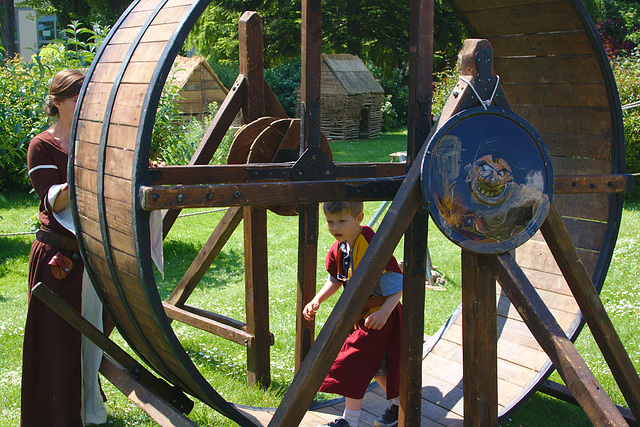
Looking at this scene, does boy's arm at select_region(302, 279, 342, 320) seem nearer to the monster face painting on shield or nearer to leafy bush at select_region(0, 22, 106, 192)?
the monster face painting on shield

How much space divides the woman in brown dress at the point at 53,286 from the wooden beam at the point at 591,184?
7.89ft

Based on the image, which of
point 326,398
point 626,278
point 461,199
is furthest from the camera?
point 626,278

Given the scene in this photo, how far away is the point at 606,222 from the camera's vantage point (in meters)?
3.60

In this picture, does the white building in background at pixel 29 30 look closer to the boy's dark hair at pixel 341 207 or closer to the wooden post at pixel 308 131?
the wooden post at pixel 308 131

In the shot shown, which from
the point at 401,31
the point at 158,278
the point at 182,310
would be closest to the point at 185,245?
the point at 158,278

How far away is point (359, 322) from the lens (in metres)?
3.28

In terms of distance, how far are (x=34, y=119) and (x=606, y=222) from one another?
781cm

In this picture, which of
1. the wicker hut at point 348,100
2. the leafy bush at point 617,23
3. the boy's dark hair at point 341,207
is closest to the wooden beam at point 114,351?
the boy's dark hair at point 341,207

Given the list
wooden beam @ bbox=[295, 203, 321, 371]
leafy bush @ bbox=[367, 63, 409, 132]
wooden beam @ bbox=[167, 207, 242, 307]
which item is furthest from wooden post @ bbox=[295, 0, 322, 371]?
leafy bush @ bbox=[367, 63, 409, 132]

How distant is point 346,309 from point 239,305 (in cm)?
351

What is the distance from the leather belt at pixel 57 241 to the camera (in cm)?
316

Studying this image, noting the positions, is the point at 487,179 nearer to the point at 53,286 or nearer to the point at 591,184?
the point at 591,184

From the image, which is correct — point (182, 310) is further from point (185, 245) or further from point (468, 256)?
point (185, 245)

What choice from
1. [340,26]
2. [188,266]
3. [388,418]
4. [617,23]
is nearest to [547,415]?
[388,418]
